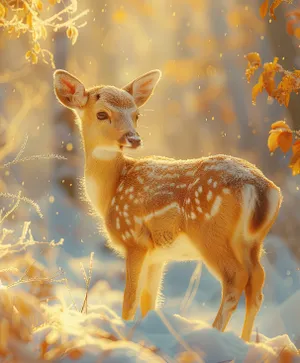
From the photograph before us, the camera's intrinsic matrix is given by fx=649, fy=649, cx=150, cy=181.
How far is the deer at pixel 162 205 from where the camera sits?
2316 mm

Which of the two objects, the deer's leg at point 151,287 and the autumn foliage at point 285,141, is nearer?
the autumn foliage at point 285,141

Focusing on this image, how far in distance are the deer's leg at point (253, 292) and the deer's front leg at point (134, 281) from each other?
0.42m

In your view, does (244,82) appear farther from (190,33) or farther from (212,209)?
(212,209)

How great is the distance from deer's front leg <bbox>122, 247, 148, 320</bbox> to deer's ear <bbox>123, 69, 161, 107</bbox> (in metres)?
Answer: 0.70

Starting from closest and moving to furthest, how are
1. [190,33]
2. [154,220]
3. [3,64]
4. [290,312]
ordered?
[154,220] < [290,312] < [190,33] < [3,64]

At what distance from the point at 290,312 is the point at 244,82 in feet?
4.90

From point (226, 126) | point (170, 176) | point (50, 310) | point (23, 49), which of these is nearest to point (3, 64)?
point (23, 49)

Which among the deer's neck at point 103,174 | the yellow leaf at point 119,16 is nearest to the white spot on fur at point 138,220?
the deer's neck at point 103,174

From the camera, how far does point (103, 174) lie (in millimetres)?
2760

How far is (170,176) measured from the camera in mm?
2529

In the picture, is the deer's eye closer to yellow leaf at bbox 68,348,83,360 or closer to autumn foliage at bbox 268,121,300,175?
autumn foliage at bbox 268,121,300,175

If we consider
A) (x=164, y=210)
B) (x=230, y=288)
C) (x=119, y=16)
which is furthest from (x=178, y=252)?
(x=119, y=16)

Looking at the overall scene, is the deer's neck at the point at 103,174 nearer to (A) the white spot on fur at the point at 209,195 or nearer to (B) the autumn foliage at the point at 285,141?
(A) the white spot on fur at the point at 209,195

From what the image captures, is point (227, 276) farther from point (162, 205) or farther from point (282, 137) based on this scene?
point (282, 137)
